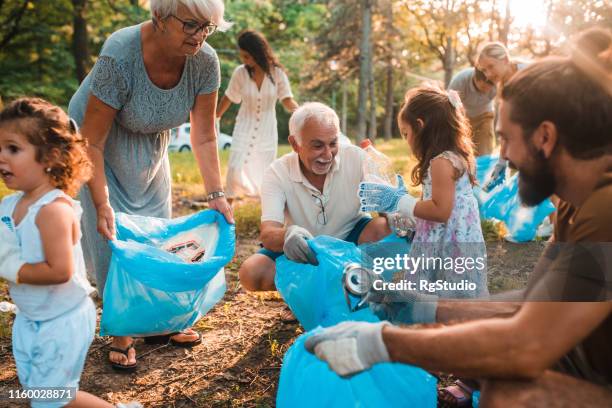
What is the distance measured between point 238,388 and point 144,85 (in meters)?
1.38

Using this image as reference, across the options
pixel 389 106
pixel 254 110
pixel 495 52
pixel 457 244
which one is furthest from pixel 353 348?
pixel 389 106

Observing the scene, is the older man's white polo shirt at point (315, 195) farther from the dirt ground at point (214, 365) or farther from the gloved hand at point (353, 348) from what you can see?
the gloved hand at point (353, 348)

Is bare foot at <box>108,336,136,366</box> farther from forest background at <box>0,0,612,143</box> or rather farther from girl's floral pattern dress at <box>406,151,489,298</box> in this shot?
forest background at <box>0,0,612,143</box>

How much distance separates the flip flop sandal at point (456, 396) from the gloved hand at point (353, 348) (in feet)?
2.66

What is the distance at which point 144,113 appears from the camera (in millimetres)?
2490

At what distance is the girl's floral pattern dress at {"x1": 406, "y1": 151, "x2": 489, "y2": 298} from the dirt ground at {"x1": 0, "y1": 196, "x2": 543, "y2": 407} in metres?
0.79

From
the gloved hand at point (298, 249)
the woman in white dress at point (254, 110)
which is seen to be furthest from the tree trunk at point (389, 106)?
the gloved hand at point (298, 249)

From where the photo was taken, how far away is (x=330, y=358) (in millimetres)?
1467

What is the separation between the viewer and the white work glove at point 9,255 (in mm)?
1628

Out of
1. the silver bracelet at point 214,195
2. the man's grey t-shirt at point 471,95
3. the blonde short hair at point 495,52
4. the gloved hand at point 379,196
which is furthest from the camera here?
the man's grey t-shirt at point 471,95

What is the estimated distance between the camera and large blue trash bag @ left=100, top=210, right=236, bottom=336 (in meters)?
2.18

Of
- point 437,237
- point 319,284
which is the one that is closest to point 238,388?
point 319,284

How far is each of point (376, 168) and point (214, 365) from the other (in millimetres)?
1262

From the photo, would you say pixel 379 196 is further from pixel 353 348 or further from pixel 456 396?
pixel 353 348
